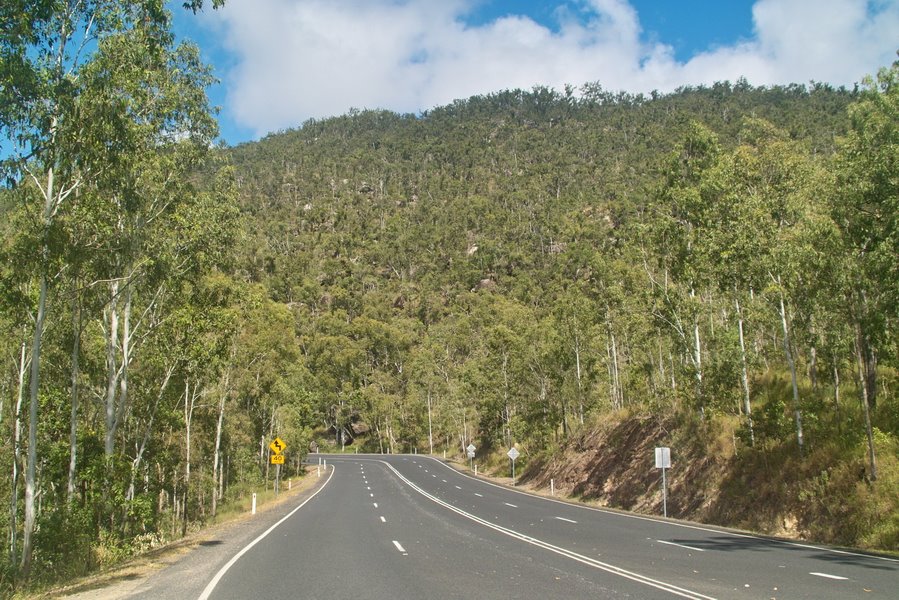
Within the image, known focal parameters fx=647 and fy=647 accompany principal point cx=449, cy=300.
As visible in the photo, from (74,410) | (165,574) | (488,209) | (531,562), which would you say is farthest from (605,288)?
(488,209)

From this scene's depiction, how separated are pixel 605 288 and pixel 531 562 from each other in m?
27.5

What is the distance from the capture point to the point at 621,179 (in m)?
138

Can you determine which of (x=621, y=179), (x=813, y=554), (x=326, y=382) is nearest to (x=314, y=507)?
(x=813, y=554)

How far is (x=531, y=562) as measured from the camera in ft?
42.4

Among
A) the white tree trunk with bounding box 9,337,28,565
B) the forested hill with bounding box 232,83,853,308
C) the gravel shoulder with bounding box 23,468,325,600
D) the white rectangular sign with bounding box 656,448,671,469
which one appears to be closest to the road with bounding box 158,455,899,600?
the gravel shoulder with bounding box 23,468,325,600

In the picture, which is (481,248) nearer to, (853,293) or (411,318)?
(411,318)

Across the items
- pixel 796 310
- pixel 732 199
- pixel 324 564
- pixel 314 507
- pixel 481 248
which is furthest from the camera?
pixel 481 248

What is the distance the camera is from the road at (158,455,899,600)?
9898mm

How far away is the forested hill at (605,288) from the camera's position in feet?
71.4

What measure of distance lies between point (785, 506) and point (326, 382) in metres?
93.0

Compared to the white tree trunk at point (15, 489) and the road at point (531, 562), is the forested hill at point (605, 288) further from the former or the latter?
the white tree trunk at point (15, 489)

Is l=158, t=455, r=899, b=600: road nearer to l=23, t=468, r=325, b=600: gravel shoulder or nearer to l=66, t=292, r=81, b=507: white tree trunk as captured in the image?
l=23, t=468, r=325, b=600: gravel shoulder

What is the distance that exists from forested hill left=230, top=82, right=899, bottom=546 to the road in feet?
17.5


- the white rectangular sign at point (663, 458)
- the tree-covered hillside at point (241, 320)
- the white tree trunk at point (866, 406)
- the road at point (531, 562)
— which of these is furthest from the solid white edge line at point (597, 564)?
the white tree trunk at point (866, 406)
